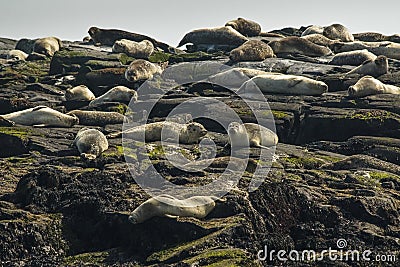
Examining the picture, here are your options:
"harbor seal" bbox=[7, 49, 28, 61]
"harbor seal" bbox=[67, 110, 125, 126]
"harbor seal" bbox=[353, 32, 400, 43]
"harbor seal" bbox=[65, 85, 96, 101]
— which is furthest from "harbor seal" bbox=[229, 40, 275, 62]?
"harbor seal" bbox=[7, 49, 28, 61]

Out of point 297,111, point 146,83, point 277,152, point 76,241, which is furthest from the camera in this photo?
point 146,83

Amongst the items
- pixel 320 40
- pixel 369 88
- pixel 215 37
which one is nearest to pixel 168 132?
pixel 369 88

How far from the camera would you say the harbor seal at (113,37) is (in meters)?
30.1

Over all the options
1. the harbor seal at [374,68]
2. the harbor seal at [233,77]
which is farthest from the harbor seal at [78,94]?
the harbor seal at [374,68]

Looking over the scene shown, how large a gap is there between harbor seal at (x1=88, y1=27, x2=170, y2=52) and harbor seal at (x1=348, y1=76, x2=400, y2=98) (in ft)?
38.8

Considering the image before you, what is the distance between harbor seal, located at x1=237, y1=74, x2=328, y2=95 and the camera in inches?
794

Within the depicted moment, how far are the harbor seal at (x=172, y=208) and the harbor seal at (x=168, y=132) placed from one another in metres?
4.27

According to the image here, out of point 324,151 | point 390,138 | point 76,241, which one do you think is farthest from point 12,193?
point 390,138

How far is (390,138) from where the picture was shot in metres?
17.1

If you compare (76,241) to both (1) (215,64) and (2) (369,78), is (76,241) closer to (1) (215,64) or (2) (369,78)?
(2) (369,78)

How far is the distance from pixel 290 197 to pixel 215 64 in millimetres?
11402

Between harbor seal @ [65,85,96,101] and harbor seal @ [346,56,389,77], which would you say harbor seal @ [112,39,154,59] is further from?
harbor seal @ [346,56,389,77]

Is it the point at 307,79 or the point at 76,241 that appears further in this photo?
the point at 307,79

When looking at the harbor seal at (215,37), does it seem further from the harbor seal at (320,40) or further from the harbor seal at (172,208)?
the harbor seal at (172,208)
